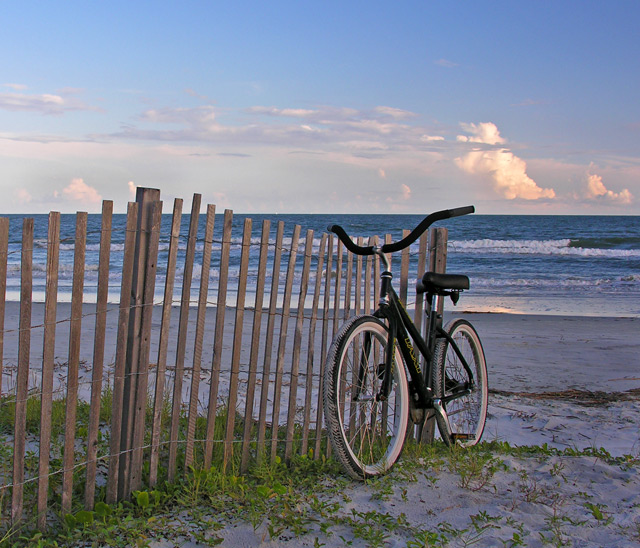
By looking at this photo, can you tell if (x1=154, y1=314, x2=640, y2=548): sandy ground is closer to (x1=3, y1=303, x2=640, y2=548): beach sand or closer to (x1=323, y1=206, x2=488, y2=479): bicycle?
(x1=3, y1=303, x2=640, y2=548): beach sand

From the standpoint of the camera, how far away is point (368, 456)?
4.17m

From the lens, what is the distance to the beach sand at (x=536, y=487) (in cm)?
318

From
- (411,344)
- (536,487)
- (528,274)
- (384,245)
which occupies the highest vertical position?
(384,245)

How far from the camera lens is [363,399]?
3697 millimetres

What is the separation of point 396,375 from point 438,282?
33.5 inches

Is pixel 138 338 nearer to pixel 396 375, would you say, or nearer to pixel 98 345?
pixel 98 345

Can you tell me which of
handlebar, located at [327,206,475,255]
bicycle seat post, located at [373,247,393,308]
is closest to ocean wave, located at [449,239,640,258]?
handlebar, located at [327,206,475,255]

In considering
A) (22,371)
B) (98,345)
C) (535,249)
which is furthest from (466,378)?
(535,249)

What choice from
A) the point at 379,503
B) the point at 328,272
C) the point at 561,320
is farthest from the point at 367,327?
the point at 561,320

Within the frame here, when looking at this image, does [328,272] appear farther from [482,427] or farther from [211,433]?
[482,427]

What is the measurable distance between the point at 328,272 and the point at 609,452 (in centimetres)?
260

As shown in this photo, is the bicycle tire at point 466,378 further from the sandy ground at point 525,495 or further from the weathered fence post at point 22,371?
the weathered fence post at point 22,371

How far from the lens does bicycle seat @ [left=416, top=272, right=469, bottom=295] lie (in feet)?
14.4

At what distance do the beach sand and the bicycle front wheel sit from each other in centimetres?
19
